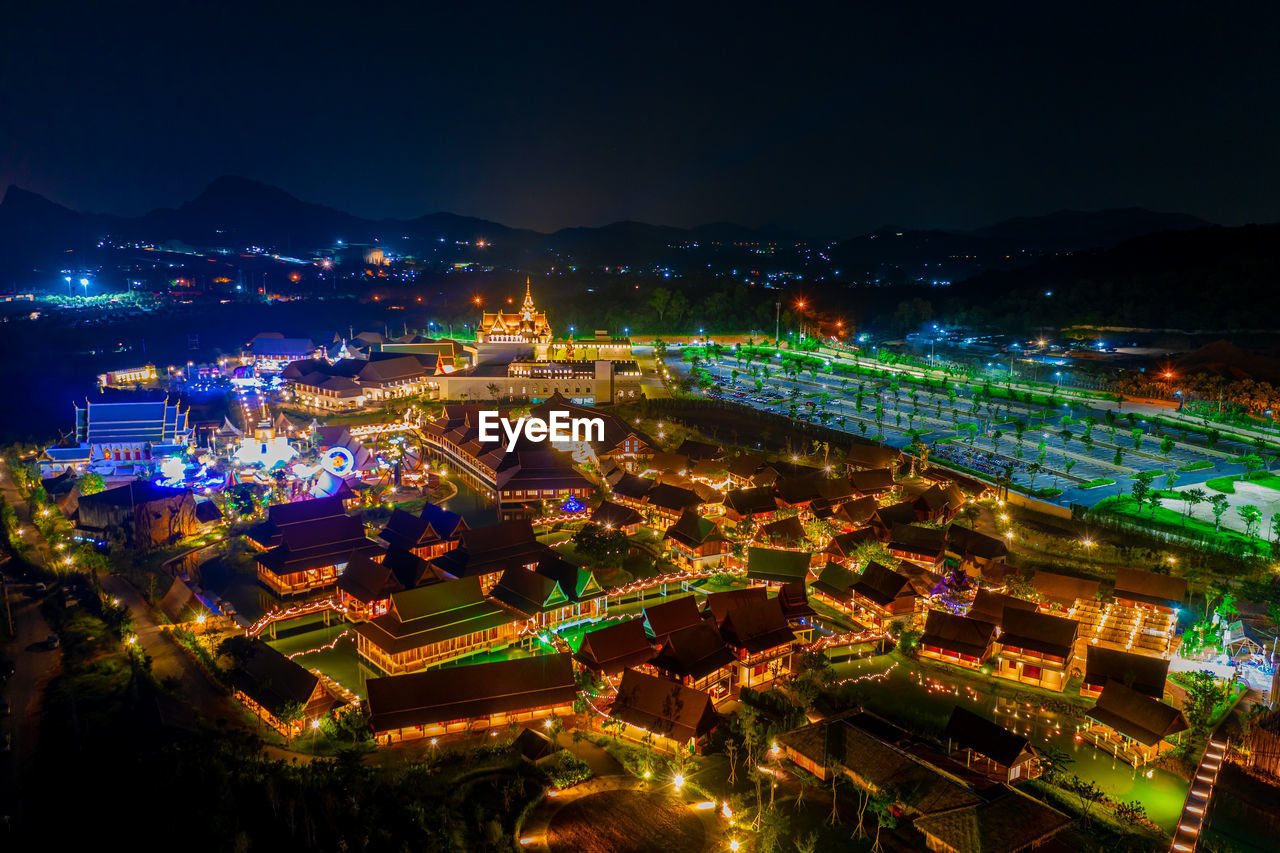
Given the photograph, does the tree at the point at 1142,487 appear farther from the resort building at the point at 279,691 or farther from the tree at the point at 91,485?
the tree at the point at 91,485

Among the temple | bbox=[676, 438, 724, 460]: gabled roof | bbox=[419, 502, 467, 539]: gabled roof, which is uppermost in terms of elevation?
the temple

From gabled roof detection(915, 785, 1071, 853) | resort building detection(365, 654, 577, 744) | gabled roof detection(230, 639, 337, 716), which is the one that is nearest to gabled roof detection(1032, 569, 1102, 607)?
gabled roof detection(915, 785, 1071, 853)

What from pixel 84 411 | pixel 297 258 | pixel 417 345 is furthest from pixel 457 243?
pixel 84 411

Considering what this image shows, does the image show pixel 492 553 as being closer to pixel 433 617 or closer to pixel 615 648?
pixel 433 617

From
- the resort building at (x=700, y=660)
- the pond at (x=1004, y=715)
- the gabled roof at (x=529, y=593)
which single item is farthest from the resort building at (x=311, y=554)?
the pond at (x=1004, y=715)

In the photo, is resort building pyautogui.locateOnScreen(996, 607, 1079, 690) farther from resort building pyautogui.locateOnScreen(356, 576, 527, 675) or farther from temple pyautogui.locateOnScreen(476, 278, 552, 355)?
temple pyautogui.locateOnScreen(476, 278, 552, 355)

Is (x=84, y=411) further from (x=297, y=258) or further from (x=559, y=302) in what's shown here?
(x=297, y=258)

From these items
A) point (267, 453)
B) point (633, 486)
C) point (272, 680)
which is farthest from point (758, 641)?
point (267, 453)
